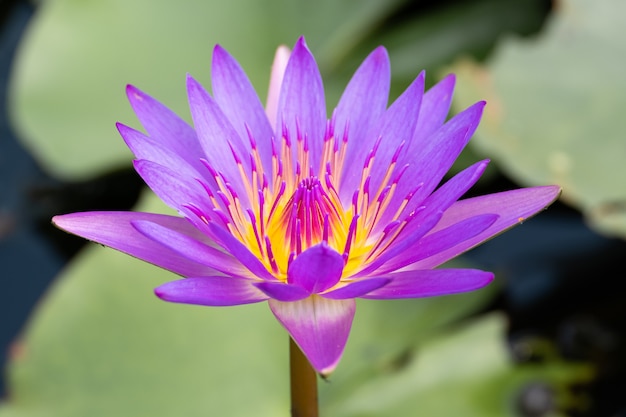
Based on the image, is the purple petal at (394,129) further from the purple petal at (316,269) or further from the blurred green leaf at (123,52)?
the blurred green leaf at (123,52)

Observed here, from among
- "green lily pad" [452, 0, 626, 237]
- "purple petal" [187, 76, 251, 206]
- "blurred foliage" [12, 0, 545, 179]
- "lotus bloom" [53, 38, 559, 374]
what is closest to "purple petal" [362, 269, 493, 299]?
"lotus bloom" [53, 38, 559, 374]

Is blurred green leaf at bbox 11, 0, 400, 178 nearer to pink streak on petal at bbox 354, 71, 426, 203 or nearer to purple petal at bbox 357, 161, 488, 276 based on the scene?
pink streak on petal at bbox 354, 71, 426, 203

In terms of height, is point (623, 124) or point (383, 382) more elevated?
point (623, 124)

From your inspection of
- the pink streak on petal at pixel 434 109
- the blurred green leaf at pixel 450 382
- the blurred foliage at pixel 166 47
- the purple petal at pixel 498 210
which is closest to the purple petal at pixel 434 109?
the pink streak on petal at pixel 434 109

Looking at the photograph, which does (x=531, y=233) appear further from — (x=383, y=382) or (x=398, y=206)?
(x=398, y=206)

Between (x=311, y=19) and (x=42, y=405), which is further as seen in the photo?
(x=311, y=19)

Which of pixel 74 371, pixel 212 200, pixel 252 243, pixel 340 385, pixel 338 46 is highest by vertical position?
pixel 338 46

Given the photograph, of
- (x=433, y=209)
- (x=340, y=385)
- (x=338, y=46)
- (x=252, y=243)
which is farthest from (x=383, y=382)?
(x=338, y=46)
